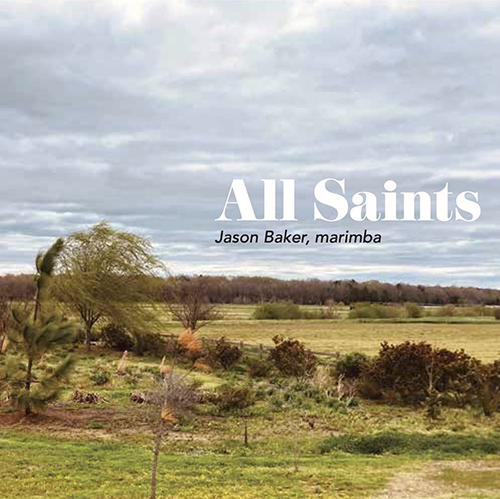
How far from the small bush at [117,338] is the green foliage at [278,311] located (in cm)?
3498

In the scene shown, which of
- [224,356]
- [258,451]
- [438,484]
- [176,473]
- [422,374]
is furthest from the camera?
[224,356]

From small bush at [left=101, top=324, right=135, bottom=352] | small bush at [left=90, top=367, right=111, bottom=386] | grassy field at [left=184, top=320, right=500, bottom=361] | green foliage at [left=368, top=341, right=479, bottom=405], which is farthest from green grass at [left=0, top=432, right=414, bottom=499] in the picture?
grassy field at [left=184, top=320, right=500, bottom=361]

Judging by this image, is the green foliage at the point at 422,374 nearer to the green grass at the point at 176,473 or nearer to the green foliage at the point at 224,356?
the green foliage at the point at 224,356

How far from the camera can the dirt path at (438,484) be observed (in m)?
10.7

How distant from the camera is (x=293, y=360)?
26.6 m

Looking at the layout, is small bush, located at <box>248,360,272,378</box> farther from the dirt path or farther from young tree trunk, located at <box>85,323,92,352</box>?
the dirt path

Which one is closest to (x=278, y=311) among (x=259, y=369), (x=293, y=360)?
(x=259, y=369)

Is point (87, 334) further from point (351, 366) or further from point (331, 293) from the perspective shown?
point (331, 293)

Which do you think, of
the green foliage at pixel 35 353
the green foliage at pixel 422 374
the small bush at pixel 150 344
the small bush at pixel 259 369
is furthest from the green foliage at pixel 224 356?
the green foliage at pixel 35 353

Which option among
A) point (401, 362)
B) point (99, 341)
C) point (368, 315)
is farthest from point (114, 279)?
point (368, 315)

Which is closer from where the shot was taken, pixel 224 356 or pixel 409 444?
pixel 409 444

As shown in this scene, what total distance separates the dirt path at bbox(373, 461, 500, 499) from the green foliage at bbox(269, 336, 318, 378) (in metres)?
11.8

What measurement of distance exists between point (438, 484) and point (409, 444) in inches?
140

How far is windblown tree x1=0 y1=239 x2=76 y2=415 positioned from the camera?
16812 millimetres
